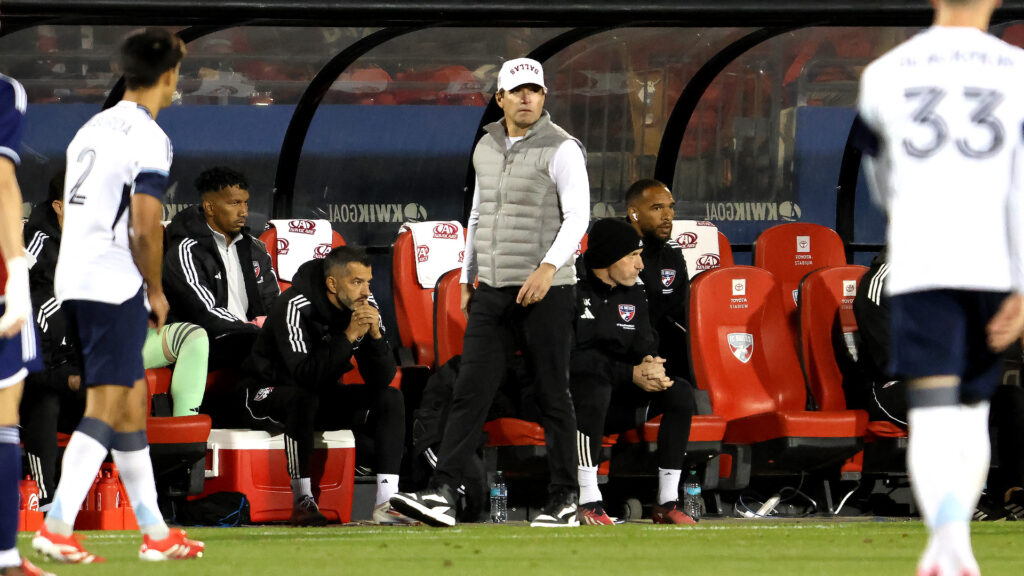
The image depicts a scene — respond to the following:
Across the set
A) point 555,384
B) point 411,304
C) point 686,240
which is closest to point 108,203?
point 555,384

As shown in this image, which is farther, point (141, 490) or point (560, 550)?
point (560, 550)

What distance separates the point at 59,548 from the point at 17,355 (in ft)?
3.07

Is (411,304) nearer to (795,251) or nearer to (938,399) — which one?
(795,251)

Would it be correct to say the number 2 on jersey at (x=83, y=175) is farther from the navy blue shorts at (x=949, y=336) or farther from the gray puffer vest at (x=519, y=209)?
the navy blue shorts at (x=949, y=336)

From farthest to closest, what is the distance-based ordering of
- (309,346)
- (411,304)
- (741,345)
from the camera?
(411,304) < (741,345) < (309,346)

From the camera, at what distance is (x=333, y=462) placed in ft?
23.3

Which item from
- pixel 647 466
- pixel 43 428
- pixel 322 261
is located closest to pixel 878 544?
pixel 647 466

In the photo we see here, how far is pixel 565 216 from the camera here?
235 inches

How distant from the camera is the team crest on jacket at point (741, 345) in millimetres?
8008

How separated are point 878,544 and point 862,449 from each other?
224 centimetres

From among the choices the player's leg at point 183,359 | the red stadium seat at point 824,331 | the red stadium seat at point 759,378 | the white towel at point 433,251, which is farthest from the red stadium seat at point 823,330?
the player's leg at point 183,359

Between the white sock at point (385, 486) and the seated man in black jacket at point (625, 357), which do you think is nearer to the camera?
the white sock at point (385, 486)

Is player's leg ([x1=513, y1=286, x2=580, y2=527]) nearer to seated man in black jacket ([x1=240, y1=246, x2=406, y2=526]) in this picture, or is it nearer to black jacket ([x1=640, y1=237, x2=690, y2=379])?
seated man in black jacket ([x1=240, y1=246, x2=406, y2=526])

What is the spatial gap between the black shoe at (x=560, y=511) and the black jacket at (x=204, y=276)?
2.12 meters
